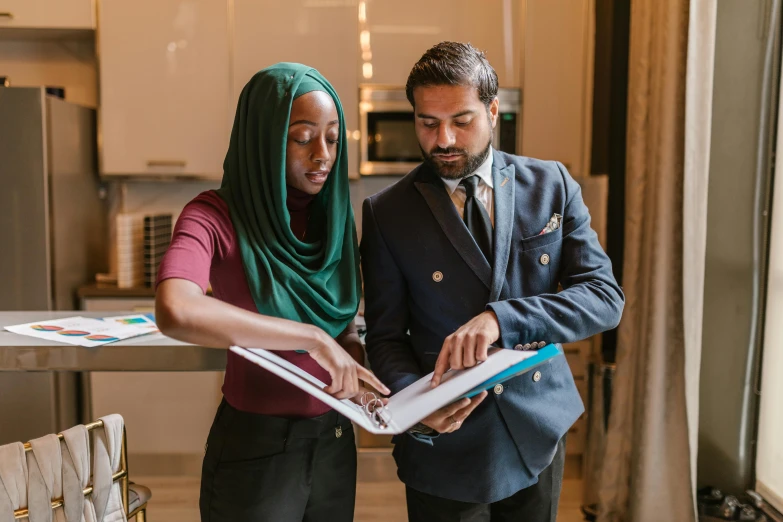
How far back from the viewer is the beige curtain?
2123 mm

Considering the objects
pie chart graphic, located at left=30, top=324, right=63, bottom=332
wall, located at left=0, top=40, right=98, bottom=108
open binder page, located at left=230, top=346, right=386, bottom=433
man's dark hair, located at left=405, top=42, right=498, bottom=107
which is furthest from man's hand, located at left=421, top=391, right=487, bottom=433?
wall, located at left=0, top=40, right=98, bottom=108

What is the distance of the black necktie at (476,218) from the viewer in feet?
3.98

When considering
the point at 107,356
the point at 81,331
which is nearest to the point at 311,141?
the point at 107,356

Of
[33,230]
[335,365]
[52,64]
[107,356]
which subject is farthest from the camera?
[52,64]

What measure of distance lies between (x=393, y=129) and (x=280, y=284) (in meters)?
2.00

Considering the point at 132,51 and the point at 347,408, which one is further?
the point at 132,51

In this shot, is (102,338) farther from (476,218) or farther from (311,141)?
(476,218)

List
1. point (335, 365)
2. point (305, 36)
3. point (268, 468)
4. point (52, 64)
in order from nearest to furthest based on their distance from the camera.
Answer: point (335, 365) < point (268, 468) < point (305, 36) < point (52, 64)

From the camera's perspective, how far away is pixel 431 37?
3018 mm

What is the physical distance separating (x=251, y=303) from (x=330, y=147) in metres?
0.29

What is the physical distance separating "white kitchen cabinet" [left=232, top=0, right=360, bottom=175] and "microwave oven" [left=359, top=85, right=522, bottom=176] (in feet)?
0.30

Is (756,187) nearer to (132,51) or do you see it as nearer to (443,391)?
(443,391)

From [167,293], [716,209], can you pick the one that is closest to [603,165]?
[716,209]

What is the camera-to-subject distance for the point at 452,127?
45.5 inches
